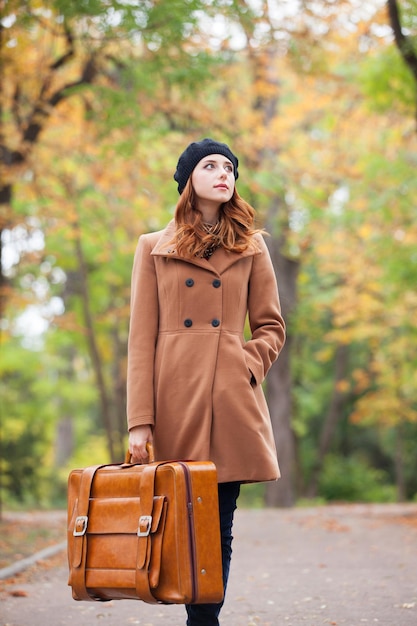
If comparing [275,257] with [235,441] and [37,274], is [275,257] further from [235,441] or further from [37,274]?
[235,441]

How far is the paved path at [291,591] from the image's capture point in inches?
228

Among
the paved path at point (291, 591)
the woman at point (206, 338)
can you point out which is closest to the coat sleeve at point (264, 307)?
the woman at point (206, 338)

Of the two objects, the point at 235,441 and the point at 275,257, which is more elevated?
the point at 275,257

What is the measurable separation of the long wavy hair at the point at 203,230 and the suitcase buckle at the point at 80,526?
3.87ft

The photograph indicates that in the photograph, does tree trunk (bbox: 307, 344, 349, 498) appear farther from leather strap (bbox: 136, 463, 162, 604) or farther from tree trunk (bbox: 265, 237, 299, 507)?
leather strap (bbox: 136, 463, 162, 604)

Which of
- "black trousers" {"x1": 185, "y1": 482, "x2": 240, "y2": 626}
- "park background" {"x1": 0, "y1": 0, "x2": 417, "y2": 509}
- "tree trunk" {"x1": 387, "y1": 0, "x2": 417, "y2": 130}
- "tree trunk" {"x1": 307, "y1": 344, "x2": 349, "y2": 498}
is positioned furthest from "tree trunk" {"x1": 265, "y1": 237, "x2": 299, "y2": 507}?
"black trousers" {"x1": 185, "y1": 482, "x2": 240, "y2": 626}

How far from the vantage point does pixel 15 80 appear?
44.1 feet

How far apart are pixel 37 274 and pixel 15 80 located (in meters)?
8.56

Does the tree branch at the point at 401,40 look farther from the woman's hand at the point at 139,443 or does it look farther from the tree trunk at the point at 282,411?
the woman's hand at the point at 139,443

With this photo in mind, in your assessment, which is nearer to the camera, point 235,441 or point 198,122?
point 235,441

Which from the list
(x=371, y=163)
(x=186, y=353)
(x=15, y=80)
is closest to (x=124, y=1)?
(x=15, y=80)

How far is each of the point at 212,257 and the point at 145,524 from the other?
1.20 metres

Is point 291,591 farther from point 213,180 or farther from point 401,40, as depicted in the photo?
point 401,40

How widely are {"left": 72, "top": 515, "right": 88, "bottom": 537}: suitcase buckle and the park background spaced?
765 cm
